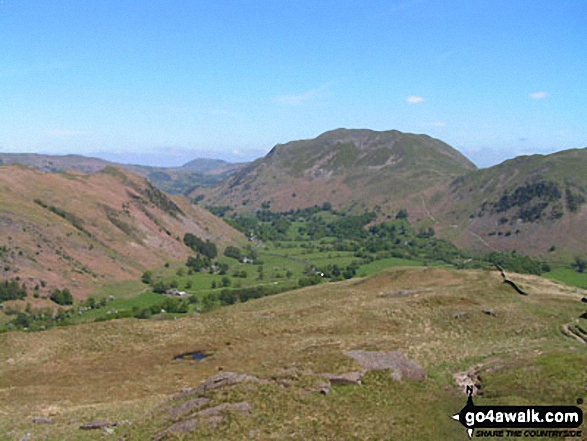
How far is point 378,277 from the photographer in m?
124

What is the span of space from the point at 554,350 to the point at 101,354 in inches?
2314

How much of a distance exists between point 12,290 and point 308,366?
137333mm

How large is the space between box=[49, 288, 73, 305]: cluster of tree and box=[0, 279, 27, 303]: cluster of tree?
8.76 metres

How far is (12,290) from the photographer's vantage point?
15575 centimetres

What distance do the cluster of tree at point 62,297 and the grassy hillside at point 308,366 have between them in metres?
81.9

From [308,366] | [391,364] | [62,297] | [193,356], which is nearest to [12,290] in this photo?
[62,297]

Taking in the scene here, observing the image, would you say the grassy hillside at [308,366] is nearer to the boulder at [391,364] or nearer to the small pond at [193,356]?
the boulder at [391,364]

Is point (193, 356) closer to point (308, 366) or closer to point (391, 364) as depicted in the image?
point (308, 366)

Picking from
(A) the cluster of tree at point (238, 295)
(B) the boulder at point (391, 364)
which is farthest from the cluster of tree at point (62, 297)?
(B) the boulder at point (391, 364)

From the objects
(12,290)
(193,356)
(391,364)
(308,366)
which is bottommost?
(12,290)

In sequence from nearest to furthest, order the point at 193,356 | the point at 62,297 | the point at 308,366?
the point at 308,366 < the point at 193,356 < the point at 62,297

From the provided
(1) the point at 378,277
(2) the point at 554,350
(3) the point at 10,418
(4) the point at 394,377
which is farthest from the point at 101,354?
(1) the point at 378,277

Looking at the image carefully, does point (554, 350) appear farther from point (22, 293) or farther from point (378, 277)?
point (22, 293)

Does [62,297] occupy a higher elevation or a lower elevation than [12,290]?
lower
